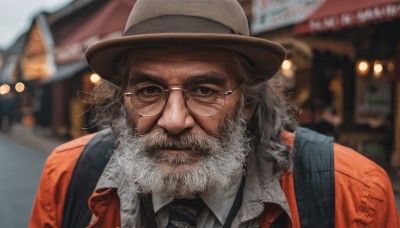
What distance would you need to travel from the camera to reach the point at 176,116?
5.68ft

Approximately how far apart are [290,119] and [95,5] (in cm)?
1477

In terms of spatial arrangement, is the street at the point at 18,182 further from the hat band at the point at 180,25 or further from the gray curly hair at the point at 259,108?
the hat band at the point at 180,25

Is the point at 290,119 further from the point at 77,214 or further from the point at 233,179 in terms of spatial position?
the point at 77,214

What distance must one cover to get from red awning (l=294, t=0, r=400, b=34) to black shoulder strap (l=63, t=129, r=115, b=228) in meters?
4.93

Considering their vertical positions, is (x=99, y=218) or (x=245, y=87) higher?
(x=245, y=87)

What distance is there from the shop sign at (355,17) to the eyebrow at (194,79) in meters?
4.74

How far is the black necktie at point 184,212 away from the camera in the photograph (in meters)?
1.86

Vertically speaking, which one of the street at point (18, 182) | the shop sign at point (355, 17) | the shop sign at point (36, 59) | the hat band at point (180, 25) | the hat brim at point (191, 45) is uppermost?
the shop sign at point (36, 59)

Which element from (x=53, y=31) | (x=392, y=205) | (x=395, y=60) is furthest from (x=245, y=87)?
(x=53, y=31)

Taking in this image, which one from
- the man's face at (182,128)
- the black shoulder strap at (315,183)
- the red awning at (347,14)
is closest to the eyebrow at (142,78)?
the man's face at (182,128)

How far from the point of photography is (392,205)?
184 centimetres

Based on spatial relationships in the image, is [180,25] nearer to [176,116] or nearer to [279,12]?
[176,116]

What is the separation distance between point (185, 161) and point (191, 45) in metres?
0.46

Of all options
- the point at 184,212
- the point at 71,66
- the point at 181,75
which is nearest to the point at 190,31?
the point at 181,75
